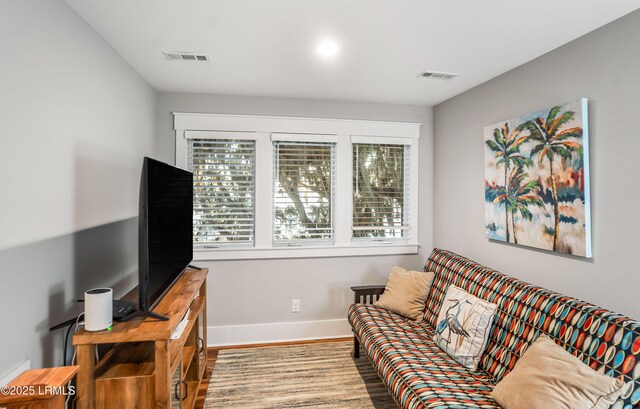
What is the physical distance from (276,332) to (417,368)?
178 cm

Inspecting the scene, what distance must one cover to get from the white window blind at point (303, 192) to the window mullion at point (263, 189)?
2.7 inches

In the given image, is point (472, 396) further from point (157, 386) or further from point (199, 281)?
point (199, 281)

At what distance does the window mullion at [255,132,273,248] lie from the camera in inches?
133

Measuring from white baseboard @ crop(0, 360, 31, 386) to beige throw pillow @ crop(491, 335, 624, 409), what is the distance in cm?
219

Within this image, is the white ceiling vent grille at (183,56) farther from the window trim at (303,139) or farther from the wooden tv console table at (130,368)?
the wooden tv console table at (130,368)

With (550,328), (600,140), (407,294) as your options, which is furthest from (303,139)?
(550,328)

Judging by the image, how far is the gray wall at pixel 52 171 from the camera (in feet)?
4.48

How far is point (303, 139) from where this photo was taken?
3.46 m

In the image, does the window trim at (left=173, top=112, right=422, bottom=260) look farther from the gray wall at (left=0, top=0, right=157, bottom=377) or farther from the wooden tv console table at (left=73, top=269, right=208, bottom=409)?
the wooden tv console table at (left=73, top=269, right=208, bottom=409)

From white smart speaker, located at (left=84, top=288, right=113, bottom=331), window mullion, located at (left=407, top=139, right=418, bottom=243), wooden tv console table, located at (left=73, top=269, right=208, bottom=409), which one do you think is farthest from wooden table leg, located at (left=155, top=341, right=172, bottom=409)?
window mullion, located at (left=407, top=139, right=418, bottom=243)

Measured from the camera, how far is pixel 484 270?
256cm

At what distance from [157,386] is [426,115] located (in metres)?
3.48

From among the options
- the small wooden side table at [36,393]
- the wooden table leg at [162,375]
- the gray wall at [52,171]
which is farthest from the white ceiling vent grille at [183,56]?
the small wooden side table at [36,393]

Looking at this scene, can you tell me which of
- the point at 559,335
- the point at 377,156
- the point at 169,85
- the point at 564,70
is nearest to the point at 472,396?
the point at 559,335
